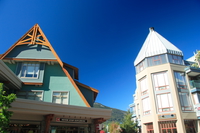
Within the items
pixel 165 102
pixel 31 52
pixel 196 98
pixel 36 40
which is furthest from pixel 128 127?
pixel 36 40

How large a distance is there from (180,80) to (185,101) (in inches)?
136

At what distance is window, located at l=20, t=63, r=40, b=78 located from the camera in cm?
1712

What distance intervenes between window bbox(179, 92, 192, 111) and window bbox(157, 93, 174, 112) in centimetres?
186

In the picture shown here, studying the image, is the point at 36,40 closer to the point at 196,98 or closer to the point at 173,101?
the point at 173,101

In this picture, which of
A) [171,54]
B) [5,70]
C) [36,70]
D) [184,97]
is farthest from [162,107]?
[5,70]

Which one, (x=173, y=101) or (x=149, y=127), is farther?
(x=149, y=127)

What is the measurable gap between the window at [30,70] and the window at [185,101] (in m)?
21.4

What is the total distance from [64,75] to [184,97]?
19471 mm

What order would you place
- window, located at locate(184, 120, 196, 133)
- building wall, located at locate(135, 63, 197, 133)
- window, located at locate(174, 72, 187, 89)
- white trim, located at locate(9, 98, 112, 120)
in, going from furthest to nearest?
window, located at locate(174, 72, 187, 89)
window, located at locate(184, 120, 196, 133)
building wall, located at locate(135, 63, 197, 133)
white trim, located at locate(9, 98, 112, 120)

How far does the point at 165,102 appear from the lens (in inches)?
976

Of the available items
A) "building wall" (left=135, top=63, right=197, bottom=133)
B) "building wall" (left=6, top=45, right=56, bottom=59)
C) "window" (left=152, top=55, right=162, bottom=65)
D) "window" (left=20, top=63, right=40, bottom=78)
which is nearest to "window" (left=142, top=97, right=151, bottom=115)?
"building wall" (left=135, top=63, right=197, bottom=133)

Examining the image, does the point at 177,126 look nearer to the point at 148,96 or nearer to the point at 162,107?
the point at 162,107

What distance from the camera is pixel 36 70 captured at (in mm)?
17547

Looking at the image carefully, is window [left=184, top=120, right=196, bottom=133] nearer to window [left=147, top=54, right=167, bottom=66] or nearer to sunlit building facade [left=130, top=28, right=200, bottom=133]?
sunlit building facade [left=130, top=28, right=200, bottom=133]
